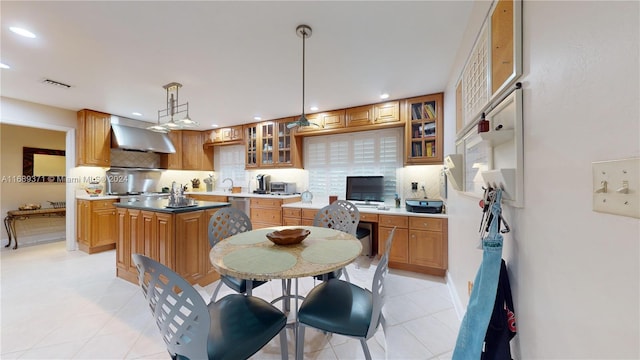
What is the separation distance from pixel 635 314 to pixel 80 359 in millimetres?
2729

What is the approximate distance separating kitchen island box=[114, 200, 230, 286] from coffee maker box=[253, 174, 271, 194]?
204 centimetres

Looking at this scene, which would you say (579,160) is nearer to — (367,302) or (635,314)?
(635,314)

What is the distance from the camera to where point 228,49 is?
7.19ft

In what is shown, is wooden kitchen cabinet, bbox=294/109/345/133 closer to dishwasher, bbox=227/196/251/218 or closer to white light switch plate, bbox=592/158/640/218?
dishwasher, bbox=227/196/251/218

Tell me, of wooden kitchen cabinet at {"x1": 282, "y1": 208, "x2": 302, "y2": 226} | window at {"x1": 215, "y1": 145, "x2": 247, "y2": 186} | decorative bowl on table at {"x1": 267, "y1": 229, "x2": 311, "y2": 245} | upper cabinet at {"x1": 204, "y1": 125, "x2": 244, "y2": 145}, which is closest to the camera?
decorative bowl on table at {"x1": 267, "y1": 229, "x2": 311, "y2": 245}

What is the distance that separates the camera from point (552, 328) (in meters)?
0.78

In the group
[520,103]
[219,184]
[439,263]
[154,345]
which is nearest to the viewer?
[520,103]

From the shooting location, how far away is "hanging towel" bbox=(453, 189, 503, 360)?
966mm

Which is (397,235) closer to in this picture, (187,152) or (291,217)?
(291,217)

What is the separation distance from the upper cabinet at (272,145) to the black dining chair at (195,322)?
3362 mm

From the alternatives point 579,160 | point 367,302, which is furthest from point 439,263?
point 579,160

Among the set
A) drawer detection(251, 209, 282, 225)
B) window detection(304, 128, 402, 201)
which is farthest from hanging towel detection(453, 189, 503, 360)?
drawer detection(251, 209, 282, 225)

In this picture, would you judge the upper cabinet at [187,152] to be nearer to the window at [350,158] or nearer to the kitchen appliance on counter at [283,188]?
the kitchen appliance on counter at [283,188]

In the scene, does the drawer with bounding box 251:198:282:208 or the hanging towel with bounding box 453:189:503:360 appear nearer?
the hanging towel with bounding box 453:189:503:360
